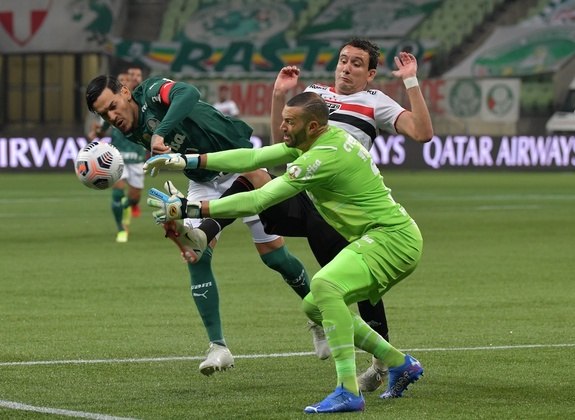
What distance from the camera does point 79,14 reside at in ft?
167

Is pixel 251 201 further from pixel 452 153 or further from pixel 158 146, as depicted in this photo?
pixel 452 153

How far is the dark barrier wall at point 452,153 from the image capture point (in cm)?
3766

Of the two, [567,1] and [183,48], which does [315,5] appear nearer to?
[183,48]

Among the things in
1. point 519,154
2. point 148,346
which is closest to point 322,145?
point 148,346

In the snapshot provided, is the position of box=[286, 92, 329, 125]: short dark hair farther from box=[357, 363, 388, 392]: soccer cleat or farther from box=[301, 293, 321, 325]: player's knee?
box=[357, 363, 388, 392]: soccer cleat

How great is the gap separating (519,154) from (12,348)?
98.5 ft

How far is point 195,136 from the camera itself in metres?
9.32

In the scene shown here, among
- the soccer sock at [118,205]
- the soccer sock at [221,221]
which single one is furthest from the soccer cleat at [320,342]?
→ the soccer sock at [118,205]

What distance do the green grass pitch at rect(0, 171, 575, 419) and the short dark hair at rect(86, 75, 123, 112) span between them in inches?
69.5

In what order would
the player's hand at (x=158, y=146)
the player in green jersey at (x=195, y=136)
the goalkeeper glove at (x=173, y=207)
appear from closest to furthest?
1. the goalkeeper glove at (x=173, y=207)
2. the player's hand at (x=158, y=146)
3. the player in green jersey at (x=195, y=136)

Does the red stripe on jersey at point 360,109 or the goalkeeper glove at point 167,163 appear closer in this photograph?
the goalkeeper glove at point 167,163

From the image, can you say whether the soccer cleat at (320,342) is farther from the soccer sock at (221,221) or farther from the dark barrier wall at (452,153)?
the dark barrier wall at (452,153)

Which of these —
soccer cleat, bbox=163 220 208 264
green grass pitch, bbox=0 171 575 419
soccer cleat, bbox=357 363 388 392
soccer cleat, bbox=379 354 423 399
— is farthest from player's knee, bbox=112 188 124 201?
soccer cleat, bbox=379 354 423 399

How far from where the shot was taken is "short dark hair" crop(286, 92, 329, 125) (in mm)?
7629
